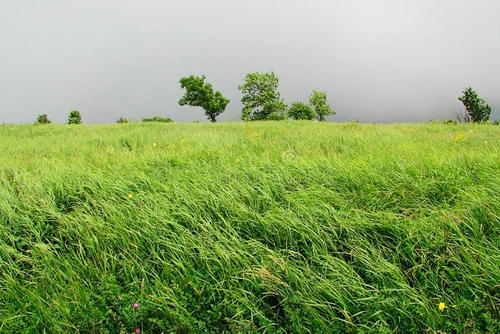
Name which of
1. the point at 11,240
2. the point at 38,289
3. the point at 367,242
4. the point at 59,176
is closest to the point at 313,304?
the point at 367,242

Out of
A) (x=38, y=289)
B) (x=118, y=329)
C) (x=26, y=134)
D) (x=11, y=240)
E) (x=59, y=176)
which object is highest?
(x=26, y=134)

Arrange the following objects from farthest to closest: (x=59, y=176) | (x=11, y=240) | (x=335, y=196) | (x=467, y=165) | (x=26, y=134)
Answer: (x=26, y=134)
(x=467, y=165)
(x=59, y=176)
(x=335, y=196)
(x=11, y=240)

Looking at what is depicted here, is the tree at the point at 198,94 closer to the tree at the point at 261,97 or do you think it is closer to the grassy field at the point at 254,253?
the tree at the point at 261,97

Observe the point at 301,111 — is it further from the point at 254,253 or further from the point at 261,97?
the point at 254,253

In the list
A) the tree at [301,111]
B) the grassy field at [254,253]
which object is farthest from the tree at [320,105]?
the grassy field at [254,253]

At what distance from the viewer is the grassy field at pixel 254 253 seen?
5.20ft

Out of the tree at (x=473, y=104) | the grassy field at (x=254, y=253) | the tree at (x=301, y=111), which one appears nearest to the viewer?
the grassy field at (x=254, y=253)

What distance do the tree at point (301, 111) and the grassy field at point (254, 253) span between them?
49255mm

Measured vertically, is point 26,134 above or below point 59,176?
above

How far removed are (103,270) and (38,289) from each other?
37 cm

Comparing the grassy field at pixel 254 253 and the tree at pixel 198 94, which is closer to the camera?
the grassy field at pixel 254 253

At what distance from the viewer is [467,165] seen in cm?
335

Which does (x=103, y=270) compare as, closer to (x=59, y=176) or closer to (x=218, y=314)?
(x=218, y=314)

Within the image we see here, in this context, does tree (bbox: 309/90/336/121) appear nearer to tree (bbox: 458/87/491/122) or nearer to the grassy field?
tree (bbox: 458/87/491/122)
